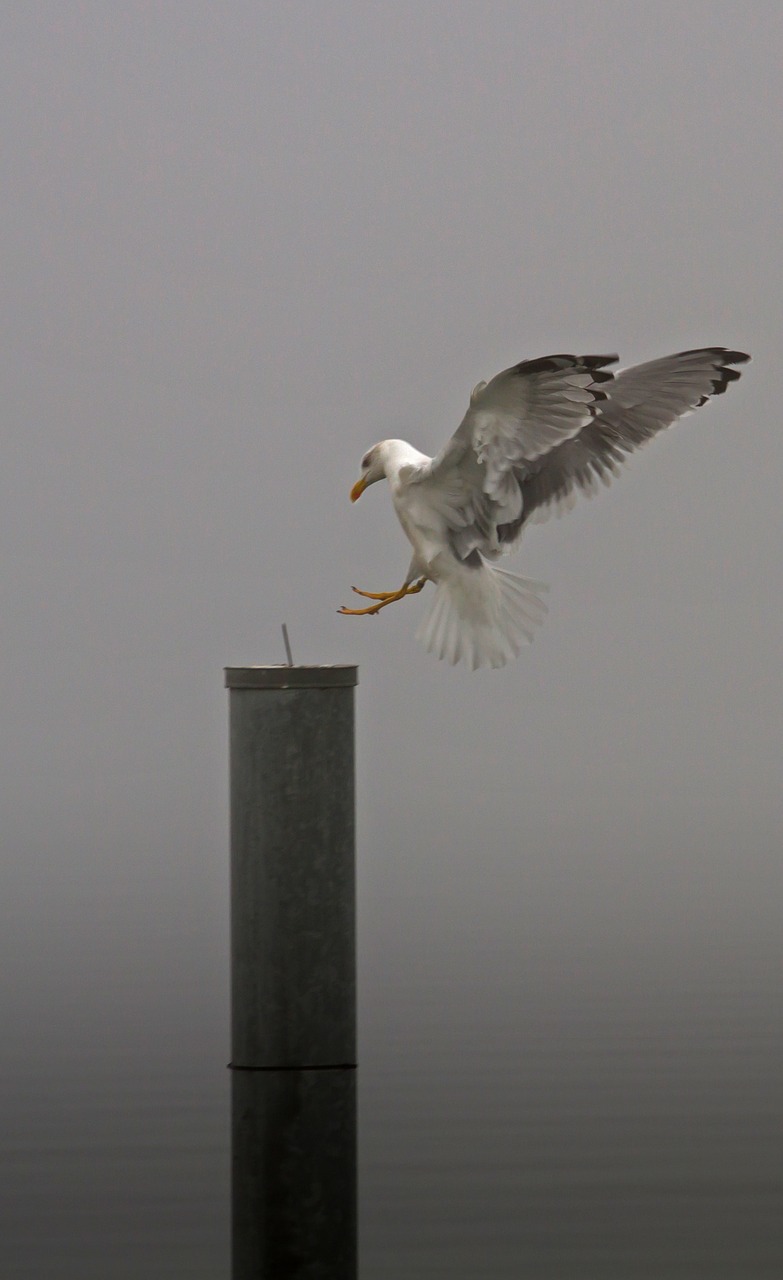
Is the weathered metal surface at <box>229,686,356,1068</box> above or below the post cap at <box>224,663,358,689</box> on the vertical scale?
below

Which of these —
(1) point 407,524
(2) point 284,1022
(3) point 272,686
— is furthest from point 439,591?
(2) point 284,1022

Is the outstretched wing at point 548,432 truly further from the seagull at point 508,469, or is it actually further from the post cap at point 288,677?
the post cap at point 288,677

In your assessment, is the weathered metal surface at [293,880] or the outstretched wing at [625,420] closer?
the weathered metal surface at [293,880]

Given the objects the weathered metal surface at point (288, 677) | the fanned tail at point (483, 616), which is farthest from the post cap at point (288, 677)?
the fanned tail at point (483, 616)

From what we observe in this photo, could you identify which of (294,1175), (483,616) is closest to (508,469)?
(483,616)

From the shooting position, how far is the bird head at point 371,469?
21.0 feet

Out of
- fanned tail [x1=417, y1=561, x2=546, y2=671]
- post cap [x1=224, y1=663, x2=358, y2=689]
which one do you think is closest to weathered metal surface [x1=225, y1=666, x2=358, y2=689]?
post cap [x1=224, y1=663, x2=358, y2=689]

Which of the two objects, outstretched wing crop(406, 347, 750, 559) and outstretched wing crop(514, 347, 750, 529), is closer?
outstretched wing crop(406, 347, 750, 559)

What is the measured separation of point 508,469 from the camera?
583 centimetres

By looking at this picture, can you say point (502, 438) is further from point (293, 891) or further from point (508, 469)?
point (293, 891)

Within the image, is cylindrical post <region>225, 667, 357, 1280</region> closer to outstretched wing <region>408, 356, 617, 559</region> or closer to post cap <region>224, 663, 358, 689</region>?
post cap <region>224, 663, 358, 689</region>

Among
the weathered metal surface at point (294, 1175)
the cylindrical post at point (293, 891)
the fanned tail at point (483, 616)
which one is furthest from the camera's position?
the fanned tail at point (483, 616)

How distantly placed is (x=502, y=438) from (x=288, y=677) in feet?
2.78

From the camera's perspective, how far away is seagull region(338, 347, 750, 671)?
566 cm
